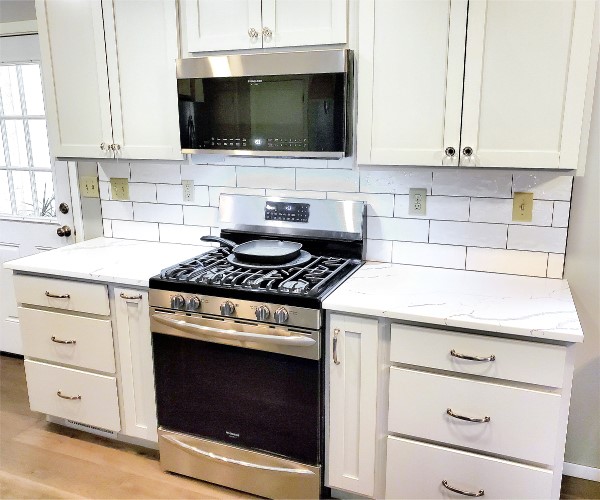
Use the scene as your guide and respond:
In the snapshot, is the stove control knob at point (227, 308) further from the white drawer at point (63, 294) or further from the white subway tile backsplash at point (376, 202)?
the white subway tile backsplash at point (376, 202)

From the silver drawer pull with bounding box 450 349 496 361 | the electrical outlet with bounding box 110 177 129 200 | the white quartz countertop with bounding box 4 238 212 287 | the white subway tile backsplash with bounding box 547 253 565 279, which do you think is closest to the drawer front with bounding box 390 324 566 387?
the silver drawer pull with bounding box 450 349 496 361

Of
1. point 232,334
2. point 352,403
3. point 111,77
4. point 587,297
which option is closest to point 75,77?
point 111,77

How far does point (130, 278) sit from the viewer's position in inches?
83.9

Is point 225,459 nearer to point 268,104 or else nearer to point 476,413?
point 476,413

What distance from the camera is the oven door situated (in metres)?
1.91

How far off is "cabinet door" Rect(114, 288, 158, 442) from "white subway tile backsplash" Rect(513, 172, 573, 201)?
5.06ft

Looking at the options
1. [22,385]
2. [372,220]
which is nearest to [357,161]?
[372,220]

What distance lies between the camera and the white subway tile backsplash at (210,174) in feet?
8.28

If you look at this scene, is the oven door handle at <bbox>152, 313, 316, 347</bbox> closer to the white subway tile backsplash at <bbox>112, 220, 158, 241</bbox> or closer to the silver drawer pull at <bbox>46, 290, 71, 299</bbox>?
the silver drawer pull at <bbox>46, 290, 71, 299</bbox>

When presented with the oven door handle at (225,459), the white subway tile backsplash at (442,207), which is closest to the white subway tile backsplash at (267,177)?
the white subway tile backsplash at (442,207)

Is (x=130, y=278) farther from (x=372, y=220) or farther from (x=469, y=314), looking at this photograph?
(x=469, y=314)

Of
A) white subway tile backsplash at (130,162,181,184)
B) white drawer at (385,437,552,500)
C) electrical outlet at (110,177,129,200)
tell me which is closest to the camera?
white drawer at (385,437,552,500)

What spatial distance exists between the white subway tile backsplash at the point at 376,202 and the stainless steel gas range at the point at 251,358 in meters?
0.06

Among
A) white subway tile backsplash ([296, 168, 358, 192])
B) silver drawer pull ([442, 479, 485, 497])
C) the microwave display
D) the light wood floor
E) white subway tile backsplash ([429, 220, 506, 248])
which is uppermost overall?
the microwave display
